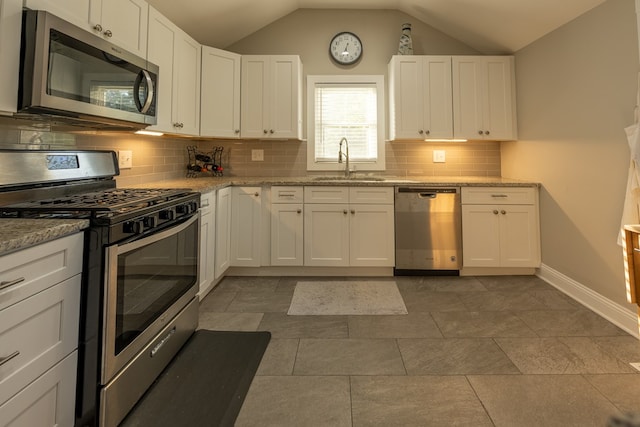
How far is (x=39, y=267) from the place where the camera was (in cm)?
101

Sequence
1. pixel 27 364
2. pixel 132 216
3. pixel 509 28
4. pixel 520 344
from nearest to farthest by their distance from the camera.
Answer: pixel 27 364, pixel 132 216, pixel 520 344, pixel 509 28

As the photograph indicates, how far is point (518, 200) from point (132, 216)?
316 cm

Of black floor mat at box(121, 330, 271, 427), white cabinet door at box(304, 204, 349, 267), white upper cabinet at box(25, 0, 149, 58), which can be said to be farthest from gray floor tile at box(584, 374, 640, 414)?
white upper cabinet at box(25, 0, 149, 58)

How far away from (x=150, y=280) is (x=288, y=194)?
174 cm

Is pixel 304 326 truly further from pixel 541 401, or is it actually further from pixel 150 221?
pixel 541 401

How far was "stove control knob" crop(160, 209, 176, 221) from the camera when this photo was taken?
1.63 meters

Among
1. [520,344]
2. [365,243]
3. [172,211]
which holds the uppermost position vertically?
[172,211]

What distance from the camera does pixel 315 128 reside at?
12.3 ft

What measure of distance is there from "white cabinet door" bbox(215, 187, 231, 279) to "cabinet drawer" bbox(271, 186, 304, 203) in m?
0.44

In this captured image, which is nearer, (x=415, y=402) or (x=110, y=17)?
(x=415, y=402)

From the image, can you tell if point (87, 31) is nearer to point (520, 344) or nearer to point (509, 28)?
point (520, 344)

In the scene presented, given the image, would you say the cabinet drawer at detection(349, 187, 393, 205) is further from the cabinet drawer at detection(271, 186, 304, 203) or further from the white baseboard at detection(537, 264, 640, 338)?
the white baseboard at detection(537, 264, 640, 338)

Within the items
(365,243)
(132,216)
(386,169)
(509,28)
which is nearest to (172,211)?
(132,216)

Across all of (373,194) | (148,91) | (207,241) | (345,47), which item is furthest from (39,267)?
(345,47)
